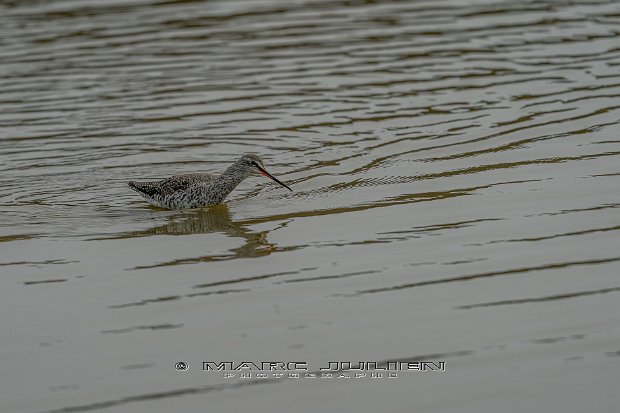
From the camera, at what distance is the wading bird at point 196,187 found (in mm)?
13336

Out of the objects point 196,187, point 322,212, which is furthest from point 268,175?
point 322,212

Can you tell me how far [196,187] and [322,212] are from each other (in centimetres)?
164

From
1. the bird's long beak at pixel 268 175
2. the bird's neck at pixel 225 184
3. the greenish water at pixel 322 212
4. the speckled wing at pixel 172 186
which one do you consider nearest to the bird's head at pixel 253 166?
the bird's long beak at pixel 268 175

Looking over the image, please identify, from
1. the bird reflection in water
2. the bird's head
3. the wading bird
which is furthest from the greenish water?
the bird's head

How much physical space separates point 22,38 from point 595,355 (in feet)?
56.1

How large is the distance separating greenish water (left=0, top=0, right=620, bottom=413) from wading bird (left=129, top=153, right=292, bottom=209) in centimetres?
16

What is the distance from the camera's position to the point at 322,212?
12.6m

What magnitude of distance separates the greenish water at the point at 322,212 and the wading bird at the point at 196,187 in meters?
0.16

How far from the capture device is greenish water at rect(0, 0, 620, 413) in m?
8.41

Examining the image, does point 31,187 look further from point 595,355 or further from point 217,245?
point 595,355

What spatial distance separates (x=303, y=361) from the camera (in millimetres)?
8523

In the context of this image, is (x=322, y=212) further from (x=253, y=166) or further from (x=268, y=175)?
(x=253, y=166)

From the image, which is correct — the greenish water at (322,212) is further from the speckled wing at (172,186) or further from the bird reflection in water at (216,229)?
the speckled wing at (172,186)

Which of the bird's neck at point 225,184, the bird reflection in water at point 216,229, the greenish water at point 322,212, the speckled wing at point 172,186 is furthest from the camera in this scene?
the bird's neck at point 225,184
